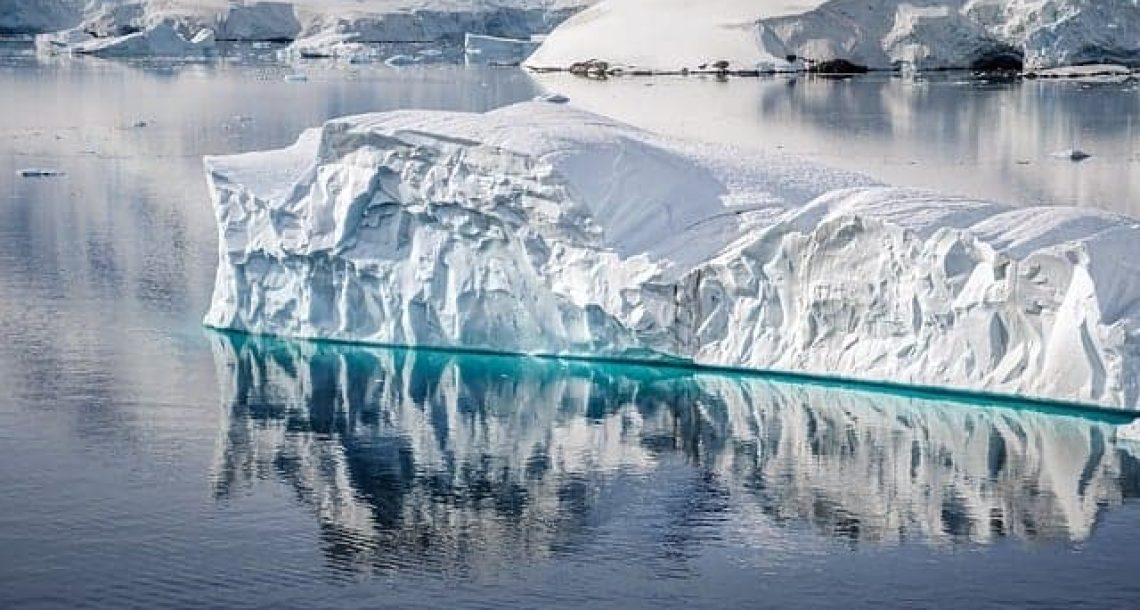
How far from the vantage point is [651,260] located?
12625 mm

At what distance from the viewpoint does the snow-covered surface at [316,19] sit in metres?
58.0

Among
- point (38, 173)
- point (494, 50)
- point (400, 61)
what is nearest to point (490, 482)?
point (38, 173)

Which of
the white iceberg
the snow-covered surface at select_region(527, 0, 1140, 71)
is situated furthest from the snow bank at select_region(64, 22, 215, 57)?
the snow-covered surface at select_region(527, 0, 1140, 71)

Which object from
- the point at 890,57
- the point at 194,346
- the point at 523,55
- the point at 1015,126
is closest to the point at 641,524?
the point at 194,346

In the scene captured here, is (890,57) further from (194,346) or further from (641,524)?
(641,524)

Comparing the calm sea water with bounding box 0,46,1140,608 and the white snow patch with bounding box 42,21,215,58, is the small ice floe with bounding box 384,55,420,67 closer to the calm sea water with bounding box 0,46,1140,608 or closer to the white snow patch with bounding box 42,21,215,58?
the white snow patch with bounding box 42,21,215,58

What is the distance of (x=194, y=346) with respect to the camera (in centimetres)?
1344

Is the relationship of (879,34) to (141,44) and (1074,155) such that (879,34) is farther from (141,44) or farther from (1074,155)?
(141,44)

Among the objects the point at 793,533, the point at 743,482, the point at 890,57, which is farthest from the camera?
the point at 890,57

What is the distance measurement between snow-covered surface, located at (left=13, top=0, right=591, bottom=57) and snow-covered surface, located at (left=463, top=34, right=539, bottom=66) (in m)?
4.44

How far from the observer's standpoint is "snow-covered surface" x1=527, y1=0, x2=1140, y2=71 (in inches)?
1587

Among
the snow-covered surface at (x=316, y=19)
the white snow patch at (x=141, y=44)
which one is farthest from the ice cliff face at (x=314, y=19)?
the white snow patch at (x=141, y=44)

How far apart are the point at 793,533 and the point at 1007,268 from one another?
3.23 metres

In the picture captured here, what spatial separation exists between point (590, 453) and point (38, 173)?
1322cm
